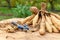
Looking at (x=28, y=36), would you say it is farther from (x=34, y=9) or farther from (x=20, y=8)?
(x=20, y=8)

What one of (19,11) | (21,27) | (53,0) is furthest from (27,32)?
(53,0)

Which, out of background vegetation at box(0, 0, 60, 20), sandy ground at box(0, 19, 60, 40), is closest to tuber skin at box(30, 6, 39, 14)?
sandy ground at box(0, 19, 60, 40)

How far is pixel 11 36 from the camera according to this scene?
111 inches

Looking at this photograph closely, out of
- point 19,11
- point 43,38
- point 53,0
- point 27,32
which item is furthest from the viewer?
point 53,0

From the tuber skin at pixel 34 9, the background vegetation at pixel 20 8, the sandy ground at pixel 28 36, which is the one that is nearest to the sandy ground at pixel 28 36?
the sandy ground at pixel 28 36

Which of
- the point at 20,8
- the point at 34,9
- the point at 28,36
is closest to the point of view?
the point at 28,36

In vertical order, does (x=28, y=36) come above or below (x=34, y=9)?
below

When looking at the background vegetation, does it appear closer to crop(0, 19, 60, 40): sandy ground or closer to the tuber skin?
the tuber skin

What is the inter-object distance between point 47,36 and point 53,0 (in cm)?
1154

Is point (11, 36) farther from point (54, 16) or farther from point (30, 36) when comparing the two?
point (54, 16)

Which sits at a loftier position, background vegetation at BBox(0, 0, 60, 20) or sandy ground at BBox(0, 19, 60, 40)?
sandy ground at BBox(0, 19, 60, 40)

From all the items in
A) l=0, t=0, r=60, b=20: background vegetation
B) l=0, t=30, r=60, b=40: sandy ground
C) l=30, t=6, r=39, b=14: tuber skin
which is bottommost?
l=0, t=0, r=60, b=20: background vegetation

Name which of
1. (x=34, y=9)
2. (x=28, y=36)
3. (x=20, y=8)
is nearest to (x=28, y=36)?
(x=28, y=36)

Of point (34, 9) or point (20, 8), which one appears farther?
point (20, 8)
